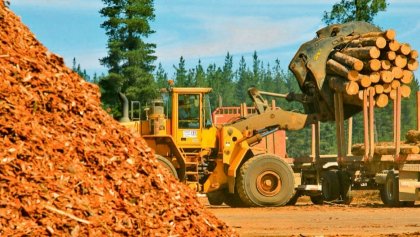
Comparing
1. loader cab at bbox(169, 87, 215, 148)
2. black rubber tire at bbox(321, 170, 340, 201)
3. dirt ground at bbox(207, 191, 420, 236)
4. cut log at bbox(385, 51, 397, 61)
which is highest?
cut log at bbox(385, 51, 397, 61)

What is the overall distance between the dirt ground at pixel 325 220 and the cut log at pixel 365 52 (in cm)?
395

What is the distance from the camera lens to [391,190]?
24.8 meters

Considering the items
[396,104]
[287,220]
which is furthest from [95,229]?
[396,104]

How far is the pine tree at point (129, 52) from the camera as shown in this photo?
6412cm

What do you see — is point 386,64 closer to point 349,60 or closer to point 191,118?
point 349,60

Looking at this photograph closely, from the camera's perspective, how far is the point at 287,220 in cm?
1978

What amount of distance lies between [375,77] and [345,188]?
10.1ft

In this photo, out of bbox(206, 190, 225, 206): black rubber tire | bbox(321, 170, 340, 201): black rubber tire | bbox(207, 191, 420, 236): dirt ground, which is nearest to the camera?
bbox(207, 191, 420, 236): dirt ground

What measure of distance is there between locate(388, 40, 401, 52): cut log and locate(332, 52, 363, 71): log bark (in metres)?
0.88

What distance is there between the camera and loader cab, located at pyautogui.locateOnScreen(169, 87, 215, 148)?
25.4m

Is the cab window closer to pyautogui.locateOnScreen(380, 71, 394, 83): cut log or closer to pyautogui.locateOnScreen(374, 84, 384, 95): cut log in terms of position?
pyautogui.locateOnScreen(374, 84, 384, 95): cut log

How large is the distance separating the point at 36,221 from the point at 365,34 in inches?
774

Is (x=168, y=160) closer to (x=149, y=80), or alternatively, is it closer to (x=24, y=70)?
(x=24, y=70)

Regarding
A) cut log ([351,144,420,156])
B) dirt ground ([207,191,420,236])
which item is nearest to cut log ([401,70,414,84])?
cut log ([351,144,420,156])
